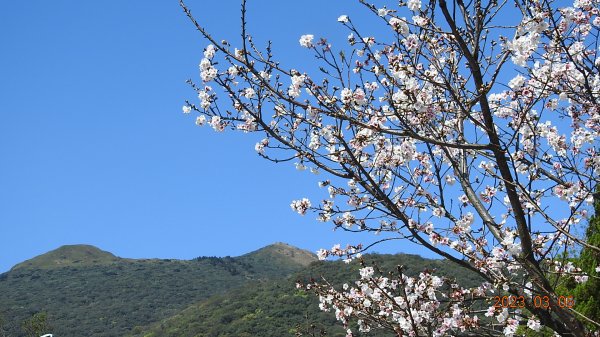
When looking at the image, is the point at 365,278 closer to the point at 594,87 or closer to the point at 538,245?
the point at 538,245

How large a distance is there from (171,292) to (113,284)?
880 cm

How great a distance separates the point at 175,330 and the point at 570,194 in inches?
1582

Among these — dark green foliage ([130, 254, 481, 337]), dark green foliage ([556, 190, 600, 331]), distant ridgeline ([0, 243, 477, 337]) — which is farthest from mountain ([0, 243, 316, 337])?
→ dark green foliage ([556, 190, 600, 331])

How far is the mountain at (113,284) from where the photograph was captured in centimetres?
5781

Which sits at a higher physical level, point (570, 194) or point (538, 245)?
point (570, 194)

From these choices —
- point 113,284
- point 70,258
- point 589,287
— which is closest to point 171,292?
point 113,284

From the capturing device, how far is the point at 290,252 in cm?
9812

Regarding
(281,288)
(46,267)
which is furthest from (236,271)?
(281,288)

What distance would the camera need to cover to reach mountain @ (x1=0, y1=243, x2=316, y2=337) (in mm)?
57812

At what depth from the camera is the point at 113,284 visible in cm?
7244

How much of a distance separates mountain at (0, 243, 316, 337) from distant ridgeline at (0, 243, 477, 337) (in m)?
0.10
